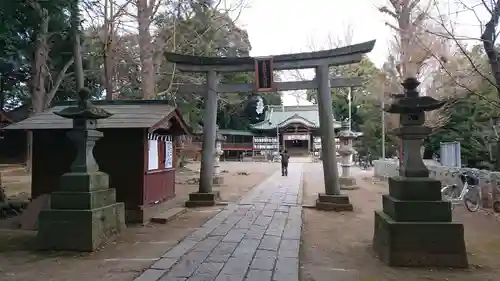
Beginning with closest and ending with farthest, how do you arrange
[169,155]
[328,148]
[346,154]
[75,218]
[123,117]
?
[75,218], [123,117], [328,148], [169,155], [346,154]

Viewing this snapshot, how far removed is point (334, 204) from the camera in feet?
30.8

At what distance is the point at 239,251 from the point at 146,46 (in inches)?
457

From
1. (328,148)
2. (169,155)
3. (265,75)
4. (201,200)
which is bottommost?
(201,200)

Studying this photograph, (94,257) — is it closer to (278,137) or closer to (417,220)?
(417,220)

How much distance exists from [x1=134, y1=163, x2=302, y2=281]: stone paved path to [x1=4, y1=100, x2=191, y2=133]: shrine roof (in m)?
2.64

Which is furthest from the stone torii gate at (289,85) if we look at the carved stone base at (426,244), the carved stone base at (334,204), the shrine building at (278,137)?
the shrine building at (278,137)

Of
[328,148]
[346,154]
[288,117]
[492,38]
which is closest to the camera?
[492,38]

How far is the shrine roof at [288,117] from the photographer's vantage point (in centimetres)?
4228

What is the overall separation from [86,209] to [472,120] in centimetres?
2282

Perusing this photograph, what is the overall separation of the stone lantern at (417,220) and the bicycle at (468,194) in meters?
4.64

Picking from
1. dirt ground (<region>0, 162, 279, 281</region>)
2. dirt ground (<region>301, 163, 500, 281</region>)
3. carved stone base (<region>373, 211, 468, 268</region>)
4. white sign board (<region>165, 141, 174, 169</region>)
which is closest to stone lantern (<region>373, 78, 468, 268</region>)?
carved stone base (<region>373, 211, 468, 268</region>)

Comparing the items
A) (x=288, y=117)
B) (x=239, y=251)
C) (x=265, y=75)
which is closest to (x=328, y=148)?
(x=265, y=75)

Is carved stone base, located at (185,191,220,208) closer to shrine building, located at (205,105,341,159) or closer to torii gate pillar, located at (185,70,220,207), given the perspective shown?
torii gate pillar, located at (185,70,220,207)

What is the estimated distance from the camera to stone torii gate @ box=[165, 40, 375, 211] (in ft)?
30.6
